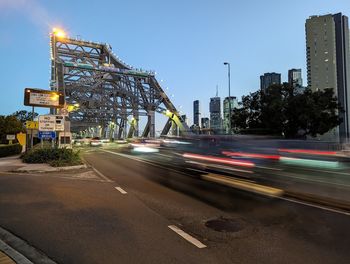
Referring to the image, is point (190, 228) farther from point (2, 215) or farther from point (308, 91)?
point (308, 91)

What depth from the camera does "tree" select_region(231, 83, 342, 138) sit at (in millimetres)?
45312

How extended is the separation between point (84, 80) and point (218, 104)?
154 feet

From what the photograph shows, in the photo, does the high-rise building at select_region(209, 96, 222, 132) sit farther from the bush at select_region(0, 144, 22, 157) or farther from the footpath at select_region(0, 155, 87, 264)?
the footpath at select_region(0, 155, 87, 264)

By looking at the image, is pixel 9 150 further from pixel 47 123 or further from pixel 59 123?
pixel 47 123

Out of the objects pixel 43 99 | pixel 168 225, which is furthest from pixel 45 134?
pixel 168 225

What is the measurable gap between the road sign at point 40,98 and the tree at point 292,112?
2584 centimetres

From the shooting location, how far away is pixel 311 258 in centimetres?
545

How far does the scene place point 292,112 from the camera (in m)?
46.1

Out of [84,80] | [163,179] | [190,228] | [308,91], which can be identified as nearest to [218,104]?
[84,80]

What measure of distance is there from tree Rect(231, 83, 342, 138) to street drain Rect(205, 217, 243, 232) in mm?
39052

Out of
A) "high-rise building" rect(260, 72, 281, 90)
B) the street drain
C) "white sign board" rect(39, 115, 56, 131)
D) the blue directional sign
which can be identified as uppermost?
"high-rise building" rect(260, 72, 281, 90)

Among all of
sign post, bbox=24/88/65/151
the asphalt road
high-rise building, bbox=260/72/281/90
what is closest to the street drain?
the asphalt road

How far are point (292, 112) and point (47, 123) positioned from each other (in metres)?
31.4

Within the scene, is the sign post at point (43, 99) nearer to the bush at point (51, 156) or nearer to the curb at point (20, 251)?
the bush at point (51, 156)
